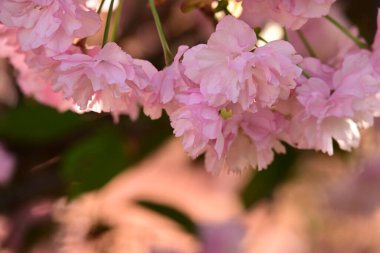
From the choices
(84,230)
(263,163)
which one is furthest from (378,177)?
(263,163)

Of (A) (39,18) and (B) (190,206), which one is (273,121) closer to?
(A) (39,18)

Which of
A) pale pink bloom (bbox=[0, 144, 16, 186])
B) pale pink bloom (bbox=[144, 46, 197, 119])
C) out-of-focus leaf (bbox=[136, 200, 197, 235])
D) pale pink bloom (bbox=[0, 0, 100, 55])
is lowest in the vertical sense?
out-of-focus leaf (bbox=[136, 200, 197, 235])

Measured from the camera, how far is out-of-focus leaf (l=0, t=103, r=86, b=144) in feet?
4.74

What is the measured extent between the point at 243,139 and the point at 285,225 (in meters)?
1.59

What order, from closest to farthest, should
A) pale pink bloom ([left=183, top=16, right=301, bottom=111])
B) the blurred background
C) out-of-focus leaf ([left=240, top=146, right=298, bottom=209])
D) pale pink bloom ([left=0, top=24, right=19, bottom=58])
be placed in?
pale pink bloom ([left=183, top=16, right=301, bottom=111]) < pale pink bloom ([left=0, top=24, right=19, bottom=58]) < the blurred background < out-of-focus leaf ([left=240, top=146, right=298, bottom=209])

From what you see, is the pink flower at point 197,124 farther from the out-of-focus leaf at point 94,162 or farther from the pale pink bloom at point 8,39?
the out-of-focus leaf at point 94,162

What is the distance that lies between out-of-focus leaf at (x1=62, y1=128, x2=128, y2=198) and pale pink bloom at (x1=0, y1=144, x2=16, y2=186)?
251 mm

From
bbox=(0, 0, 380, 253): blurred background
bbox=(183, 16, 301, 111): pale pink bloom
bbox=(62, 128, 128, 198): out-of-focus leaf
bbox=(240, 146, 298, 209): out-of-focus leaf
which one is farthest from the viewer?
bbox=(240, 146, 298, 209): out-of-focus leaf

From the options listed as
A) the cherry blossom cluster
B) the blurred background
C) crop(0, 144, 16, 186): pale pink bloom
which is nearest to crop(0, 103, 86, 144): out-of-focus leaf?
the blurred background

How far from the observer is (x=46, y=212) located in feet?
5.51

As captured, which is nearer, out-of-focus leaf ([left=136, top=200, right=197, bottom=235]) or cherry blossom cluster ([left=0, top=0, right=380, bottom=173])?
cherry blossom cluster ([left=0, top=0, right=380, bottom=173])

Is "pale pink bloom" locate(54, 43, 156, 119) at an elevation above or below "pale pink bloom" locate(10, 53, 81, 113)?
above

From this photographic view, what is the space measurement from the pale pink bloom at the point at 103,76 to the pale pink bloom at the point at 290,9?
111 millimetres

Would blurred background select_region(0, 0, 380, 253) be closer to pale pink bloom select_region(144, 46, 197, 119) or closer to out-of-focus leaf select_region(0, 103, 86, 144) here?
out-of-focus leaf select_region(0, 103, 86, 144)
